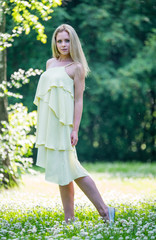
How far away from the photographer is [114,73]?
11781 millimetres

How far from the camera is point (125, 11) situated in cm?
1185

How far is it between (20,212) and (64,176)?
1.04 metres

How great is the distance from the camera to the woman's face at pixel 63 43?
3445mm

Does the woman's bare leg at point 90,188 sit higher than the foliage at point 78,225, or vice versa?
the woman's bare leg at point 90,188

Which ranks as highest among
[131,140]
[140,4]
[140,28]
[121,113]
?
[140,4]

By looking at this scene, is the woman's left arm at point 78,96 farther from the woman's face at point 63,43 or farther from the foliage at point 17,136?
the foliage at point 17,136

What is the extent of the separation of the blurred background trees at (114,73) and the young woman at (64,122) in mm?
6274

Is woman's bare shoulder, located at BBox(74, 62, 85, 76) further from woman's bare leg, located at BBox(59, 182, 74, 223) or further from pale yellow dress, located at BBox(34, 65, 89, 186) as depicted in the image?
woman's bare leg, located at BBox(59, 182, 74, 223)

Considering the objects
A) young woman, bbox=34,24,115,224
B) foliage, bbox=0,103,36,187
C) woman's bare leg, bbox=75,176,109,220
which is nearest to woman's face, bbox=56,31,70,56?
young woman, bbox=34,24,115,224

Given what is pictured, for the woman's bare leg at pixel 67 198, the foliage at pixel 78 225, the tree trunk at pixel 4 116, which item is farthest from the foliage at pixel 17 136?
the woman's bare leg at pixel 67 198

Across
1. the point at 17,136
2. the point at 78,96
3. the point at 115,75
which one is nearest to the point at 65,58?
the point at 78,96

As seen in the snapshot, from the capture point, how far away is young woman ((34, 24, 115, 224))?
328 centimetres

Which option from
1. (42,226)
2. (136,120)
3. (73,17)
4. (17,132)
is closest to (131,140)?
(136,120)

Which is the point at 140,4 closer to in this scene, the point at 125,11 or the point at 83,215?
the point at 125,11
